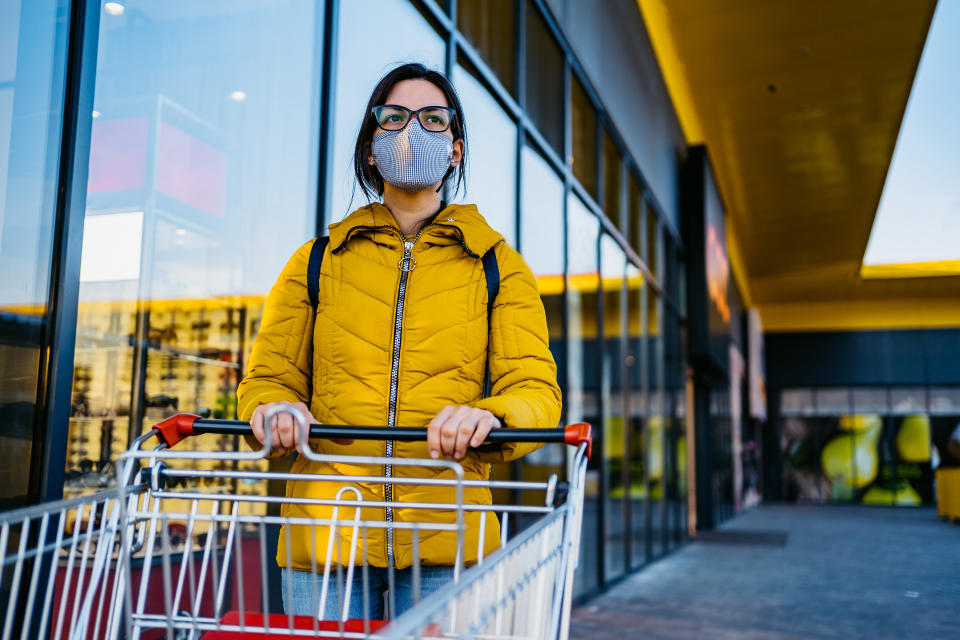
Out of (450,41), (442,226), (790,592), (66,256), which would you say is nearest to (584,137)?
(450,41)

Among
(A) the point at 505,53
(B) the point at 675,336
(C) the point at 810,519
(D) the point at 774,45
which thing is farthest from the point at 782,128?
(A) the point at 505,53

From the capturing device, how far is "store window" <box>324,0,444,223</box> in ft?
11.4

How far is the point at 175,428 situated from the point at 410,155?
0.68 m

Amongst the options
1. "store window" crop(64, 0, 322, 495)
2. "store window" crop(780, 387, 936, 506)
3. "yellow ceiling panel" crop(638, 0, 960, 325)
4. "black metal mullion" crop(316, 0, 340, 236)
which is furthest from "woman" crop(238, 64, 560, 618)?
"store window" crop(780, 387, 936, 506)

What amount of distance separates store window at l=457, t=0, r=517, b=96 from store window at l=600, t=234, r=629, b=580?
2.69 meters

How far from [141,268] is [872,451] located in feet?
84.5

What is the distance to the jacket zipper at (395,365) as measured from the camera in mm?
1635

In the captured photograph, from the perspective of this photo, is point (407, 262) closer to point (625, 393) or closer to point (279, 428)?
point (279, 428)

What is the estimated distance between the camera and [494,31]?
208 inches

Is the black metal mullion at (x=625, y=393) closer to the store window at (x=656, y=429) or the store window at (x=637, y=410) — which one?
the store window at (x=637, y=410)

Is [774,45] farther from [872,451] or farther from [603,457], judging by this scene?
[872,451]

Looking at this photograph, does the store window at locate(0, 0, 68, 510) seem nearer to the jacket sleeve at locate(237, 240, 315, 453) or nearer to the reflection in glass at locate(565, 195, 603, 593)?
the jacket sleeve at locate(237, 240, 315, 453)

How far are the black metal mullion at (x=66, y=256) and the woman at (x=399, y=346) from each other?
0.65 metres

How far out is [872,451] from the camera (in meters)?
25.0
